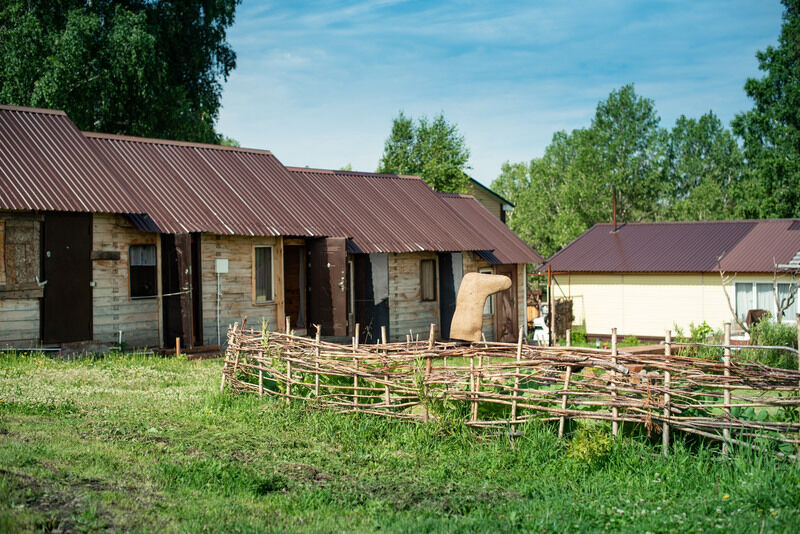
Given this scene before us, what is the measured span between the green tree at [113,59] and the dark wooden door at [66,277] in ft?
39.1

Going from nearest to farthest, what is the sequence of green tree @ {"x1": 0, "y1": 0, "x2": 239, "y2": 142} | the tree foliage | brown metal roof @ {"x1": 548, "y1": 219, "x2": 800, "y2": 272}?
green tree @ {"x1": 0, "y1": 0, "x2": 239, "y2": 142}, brown metal roof @ {"x1": 548, "y1": 219, "x2": 800, "y2": 272}, the tree foliage

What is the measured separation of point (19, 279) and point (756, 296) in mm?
23769

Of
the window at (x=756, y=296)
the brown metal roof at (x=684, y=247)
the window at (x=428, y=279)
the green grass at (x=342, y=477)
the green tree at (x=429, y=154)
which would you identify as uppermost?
the green tree at (x=429, y=154)

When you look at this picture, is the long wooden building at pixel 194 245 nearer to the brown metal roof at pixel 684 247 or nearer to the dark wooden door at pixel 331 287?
the dark wooden door at pixel 331 287

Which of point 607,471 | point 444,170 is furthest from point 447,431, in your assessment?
point 444,170

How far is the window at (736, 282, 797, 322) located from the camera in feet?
88.9

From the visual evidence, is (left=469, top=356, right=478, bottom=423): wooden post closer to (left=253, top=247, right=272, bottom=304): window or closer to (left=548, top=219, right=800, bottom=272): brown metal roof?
(left=253, top=247, right=272, bottom=304): window

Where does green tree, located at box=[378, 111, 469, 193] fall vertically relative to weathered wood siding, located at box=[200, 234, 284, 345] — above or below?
above

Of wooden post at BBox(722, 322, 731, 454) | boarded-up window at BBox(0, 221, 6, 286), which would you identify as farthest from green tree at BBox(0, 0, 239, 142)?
wooden post at BBox(722, 322, 731, 454)

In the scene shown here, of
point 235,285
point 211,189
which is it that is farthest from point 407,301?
point 211,189

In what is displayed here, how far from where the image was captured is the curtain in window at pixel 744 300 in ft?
91.8

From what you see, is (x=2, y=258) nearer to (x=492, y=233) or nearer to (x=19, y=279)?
(x=19, y=279)

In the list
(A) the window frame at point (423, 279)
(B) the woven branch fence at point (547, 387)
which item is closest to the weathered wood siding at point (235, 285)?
(A) the window frame at point (423, 279)

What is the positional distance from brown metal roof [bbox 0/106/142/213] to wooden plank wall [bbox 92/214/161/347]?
2.01 ft
